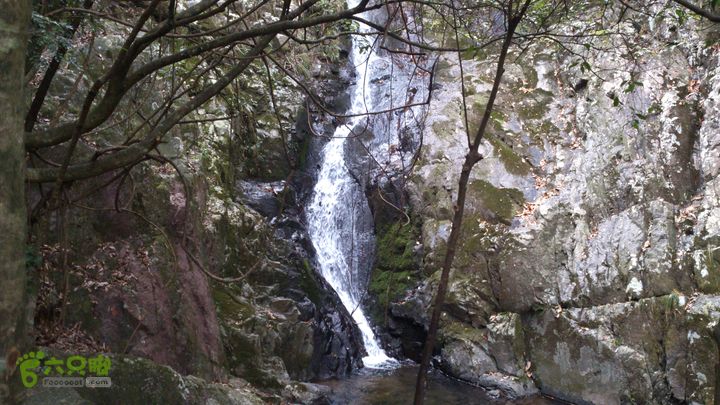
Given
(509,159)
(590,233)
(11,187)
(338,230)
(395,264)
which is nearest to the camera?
(11,187)

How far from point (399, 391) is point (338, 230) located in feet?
12.5

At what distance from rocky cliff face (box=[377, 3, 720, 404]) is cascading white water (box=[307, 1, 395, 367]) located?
618 mm

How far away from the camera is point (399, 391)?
24.6 feet

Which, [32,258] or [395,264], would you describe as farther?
[395,264]

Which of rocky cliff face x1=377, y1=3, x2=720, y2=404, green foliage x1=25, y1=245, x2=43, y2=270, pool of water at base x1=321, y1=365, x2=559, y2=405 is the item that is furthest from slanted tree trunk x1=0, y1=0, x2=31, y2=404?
rocky cliff face x1=377, y1=3, x2=720, y2=404

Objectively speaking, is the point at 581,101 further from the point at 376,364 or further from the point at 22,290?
the point at 22,290

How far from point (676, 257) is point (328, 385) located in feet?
17.0

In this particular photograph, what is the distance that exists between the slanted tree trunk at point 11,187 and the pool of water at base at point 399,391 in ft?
19.5

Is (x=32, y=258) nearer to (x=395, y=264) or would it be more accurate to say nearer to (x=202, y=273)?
(x=202, y=273)

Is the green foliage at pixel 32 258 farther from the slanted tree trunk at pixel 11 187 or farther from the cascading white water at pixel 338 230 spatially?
the cascading white water at pixel 338 230

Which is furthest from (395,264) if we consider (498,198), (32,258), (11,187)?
(11,187)

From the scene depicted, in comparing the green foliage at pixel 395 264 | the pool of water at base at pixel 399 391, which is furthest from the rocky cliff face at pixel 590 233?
the pool of water at base at pixel 399 391

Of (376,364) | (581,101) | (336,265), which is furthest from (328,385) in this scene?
(581,101)

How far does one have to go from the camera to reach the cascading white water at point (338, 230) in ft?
30.8
